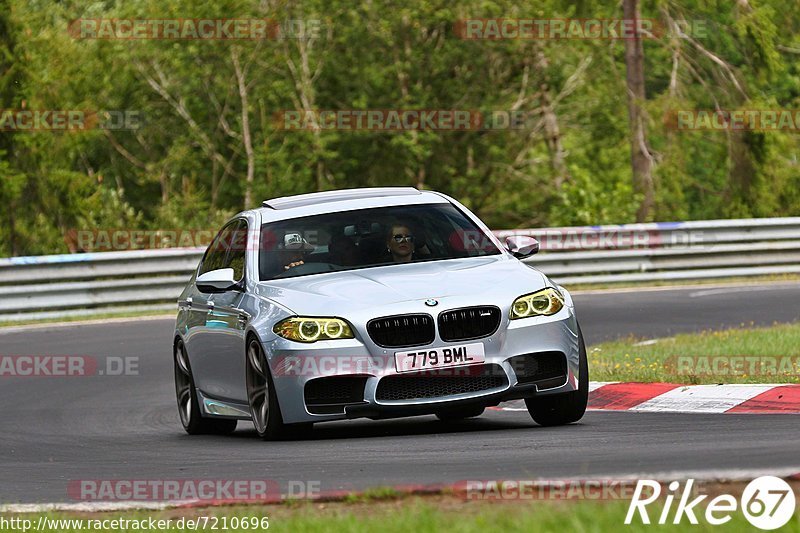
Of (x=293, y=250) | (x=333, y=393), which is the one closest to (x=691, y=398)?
(x=333, y=393)

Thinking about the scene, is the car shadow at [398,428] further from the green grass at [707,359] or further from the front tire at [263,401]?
the green grass at [707,359]

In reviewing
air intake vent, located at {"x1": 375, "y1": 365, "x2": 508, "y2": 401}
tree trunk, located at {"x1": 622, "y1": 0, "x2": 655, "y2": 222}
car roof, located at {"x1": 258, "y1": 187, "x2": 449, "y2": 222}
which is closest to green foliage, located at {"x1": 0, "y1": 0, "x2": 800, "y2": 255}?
tree trunk, located at {"x1": 622, "y1": 0, "x2": 655, "y2": 222}

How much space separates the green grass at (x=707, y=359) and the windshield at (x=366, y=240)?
224 centimetres

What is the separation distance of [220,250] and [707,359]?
4.25m

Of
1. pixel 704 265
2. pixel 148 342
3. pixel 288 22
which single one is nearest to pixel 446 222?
pixel 148 342

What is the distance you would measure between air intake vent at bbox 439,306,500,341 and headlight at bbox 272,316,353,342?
558 mm

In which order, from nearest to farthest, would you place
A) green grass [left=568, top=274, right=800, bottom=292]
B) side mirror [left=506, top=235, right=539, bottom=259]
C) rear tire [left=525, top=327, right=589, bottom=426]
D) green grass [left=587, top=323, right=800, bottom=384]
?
rear tire [left=525, top=327, right=589, bottom=426]
side mirror [left=506, top=235, right=539, bottom=259]
green grass [left=587, top=323, right=800, bottom=384]
green grass [left=568, top=274, right=800, bottom=292]

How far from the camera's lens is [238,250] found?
11172 millimetres

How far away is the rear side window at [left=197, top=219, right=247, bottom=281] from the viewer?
36.1ft

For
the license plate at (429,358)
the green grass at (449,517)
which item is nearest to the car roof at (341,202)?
the license plate at (429,358)

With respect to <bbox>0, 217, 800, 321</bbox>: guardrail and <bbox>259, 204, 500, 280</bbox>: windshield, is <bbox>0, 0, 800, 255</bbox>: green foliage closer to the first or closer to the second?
<bbox>0, 217, 800, 321</bbox>: guardrail

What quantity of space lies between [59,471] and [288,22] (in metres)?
28.2

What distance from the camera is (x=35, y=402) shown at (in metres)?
14.0

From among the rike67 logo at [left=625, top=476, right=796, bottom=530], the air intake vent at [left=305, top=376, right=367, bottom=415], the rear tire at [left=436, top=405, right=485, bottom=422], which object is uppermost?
the rike67 logo at [left=625, top=476, right=796, bottom=530]
